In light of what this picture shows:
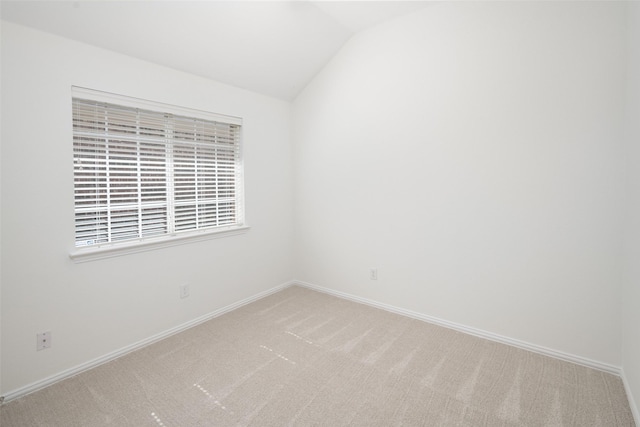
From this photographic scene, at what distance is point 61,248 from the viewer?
2156 millimetres

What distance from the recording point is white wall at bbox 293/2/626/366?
220 centimetres

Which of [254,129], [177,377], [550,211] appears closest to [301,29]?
[254,129]

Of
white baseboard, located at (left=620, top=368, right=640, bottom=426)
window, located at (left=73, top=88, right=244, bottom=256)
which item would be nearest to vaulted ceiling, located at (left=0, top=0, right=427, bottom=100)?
window, located at (left=73, top=88, right=244, bottom=256)

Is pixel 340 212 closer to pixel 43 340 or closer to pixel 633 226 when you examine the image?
pixel 633 226

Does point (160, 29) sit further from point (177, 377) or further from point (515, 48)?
point (515, 48)

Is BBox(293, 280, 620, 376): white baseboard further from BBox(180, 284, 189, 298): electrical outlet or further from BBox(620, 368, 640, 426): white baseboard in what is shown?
BBox(180, 284, 189, 298): electrical outlet

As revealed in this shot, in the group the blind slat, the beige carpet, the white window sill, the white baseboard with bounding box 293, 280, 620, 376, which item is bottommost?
the beige carpet

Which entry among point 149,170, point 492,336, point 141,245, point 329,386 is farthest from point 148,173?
point 492,336

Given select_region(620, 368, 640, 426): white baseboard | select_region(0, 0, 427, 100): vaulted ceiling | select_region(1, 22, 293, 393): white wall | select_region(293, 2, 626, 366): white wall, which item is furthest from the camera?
select_region(293, 2, 626, 366): white wall

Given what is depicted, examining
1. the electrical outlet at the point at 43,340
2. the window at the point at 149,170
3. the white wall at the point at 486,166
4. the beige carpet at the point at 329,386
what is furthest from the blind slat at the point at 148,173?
the white wall at the point at 486,166

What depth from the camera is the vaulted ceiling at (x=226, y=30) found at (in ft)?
6.73

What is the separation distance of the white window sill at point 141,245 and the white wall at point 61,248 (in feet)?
0.18

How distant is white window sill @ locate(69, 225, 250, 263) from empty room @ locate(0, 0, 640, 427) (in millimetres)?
19

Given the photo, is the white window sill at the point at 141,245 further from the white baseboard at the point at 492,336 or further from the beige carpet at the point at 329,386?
the white baseboard at the point at 492,336
